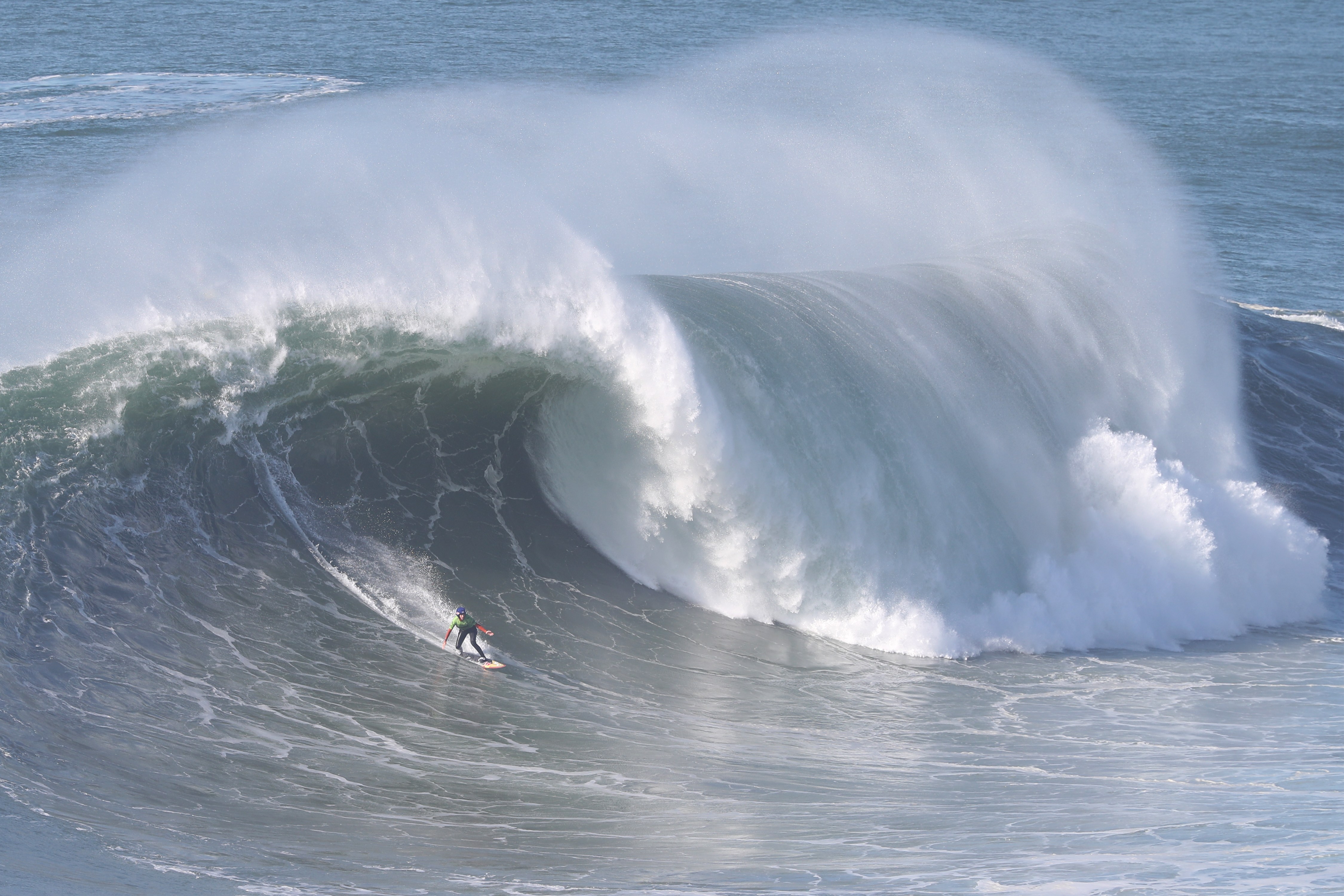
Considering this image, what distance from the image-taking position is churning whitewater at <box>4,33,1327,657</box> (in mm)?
12273

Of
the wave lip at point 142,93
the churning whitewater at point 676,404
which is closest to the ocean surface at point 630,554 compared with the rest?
the churning whitewater at point 676,404

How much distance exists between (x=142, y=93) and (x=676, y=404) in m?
27.7

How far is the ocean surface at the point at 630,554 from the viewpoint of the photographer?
7.87 m

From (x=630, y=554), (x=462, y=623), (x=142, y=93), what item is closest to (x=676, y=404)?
(x=630, y=554)

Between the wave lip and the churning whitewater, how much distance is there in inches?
668

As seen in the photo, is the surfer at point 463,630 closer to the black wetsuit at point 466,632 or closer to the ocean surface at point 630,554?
the black wetsuit at point 466,632

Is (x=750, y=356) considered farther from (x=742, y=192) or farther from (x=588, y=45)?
(x=588, y=45)

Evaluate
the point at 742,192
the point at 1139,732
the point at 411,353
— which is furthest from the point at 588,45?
the point at 1139,732

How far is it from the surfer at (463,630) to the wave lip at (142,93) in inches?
982

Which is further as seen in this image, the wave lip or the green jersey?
the wave lip

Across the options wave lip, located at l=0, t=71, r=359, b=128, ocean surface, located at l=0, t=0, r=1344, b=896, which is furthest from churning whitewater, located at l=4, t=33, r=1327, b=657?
wave lip, located at l=0, t=71, r=359, b=128

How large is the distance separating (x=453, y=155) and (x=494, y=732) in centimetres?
822

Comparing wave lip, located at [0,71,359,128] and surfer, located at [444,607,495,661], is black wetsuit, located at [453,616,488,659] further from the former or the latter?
wave lip, located at [0,71,359,128]

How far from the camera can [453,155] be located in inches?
600
